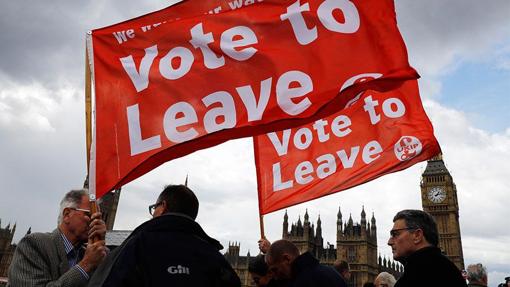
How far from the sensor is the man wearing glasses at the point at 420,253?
10.3ft

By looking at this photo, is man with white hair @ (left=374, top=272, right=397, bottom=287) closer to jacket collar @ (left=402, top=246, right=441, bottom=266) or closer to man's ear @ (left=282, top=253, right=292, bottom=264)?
man's ear @ (left=282, top=253, right=292, bottom=264)

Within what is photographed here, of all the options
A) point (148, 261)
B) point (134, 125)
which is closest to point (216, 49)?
point (134, 125)

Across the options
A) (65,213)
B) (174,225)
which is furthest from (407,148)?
(65,213)

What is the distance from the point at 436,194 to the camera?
8538cm

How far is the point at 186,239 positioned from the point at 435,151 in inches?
153

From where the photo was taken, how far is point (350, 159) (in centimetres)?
571

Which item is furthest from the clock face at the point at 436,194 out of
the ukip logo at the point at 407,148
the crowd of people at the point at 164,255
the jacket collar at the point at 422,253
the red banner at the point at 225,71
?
the jacket collar at the point at 422,253

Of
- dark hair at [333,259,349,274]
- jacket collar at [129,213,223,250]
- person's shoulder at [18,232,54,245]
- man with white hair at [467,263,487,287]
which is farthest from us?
dark hair at [333,259,349,274]

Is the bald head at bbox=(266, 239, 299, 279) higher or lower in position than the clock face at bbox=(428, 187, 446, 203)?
lower

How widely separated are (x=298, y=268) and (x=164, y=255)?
2.04m

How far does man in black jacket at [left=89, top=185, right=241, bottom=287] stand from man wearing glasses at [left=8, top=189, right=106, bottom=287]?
0.50 m

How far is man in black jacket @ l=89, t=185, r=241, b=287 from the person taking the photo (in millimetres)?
2303

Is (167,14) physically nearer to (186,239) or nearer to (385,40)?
(385,40)

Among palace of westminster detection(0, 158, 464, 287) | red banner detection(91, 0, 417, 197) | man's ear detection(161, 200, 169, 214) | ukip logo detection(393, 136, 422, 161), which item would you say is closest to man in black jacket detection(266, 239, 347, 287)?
red banner detection(91, 0, 417, 197)
